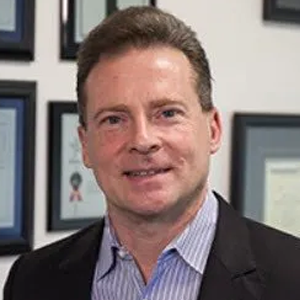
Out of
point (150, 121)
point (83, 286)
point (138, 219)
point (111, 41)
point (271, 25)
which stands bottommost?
point (83, 286)

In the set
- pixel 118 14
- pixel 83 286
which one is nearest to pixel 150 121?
pixel 118 14

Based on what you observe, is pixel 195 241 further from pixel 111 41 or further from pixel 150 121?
pixel 111 41

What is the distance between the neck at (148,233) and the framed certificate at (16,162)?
398 mm

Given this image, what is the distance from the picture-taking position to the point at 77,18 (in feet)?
4.75

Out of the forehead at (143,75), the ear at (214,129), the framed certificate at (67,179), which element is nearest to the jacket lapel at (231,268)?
the ear at (214,129)

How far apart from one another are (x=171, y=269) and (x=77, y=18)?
63cm

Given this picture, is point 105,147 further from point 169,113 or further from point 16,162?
point 16,162

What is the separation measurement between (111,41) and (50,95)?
0.47 meters

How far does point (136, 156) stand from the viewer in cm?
96

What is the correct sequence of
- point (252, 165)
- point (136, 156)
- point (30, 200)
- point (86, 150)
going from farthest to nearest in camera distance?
1. point (252, 165)
2. point (30, 200)
3. point (86, 150)
4. point (136, 156)

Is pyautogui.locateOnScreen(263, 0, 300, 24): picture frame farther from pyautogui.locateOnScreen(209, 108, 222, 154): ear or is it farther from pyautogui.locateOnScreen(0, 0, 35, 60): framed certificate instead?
pyautogui.locateOnScreen(209, 108, 222, 154): ear

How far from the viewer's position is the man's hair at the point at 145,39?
3.21 ft

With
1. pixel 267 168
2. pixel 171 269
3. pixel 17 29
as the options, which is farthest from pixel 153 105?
pixel 267 168

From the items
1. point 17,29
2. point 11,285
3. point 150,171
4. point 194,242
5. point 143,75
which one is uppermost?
point 17,29
